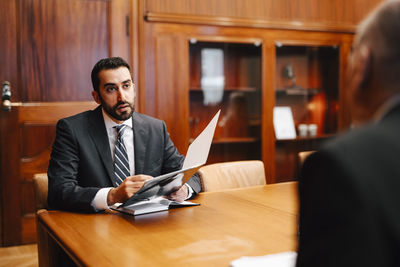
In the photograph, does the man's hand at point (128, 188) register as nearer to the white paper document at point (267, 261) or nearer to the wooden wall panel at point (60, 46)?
the white paper document at point (267, 261)

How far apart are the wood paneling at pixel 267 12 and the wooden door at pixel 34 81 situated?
63 centimetres

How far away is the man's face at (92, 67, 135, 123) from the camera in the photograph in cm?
224

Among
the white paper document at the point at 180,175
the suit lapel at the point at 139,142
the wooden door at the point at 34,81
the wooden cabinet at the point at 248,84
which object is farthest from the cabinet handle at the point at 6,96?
the white paper document at the point at 180,175

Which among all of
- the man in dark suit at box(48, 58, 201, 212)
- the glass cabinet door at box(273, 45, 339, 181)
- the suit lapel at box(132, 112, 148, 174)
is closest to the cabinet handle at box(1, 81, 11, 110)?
the man in dark suit at box(48, 58, 201, 212)

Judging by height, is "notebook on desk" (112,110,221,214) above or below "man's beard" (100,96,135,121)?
below

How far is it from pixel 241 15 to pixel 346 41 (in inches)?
50.0

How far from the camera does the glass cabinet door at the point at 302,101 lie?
14.6ft

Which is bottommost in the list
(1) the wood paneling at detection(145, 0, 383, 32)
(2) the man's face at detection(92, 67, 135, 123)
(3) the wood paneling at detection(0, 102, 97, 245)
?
(3) the wood paneling at detection(0, 102, 97, 245)

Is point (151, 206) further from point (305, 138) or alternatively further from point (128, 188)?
point (305, 138)

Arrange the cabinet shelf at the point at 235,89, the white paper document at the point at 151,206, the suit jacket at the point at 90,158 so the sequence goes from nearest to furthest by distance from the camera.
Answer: the white paper document at the point at 151,206
the suit jacket at the point at 90,158
the cabinet shelf at the point at 235,89

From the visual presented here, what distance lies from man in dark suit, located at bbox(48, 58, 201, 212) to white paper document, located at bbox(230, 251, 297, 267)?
0.76 meters

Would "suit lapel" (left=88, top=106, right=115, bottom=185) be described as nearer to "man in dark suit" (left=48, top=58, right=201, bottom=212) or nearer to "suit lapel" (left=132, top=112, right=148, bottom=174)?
"man in dark suit" (left=48, top=58, right=201, bottom=212)

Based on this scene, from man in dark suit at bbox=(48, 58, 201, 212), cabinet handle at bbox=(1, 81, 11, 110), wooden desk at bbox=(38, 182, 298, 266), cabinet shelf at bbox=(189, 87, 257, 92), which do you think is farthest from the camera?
cabinet shelf at bbox=(189, 87, 257, 92)

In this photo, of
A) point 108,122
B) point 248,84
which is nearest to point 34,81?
point 108,122
